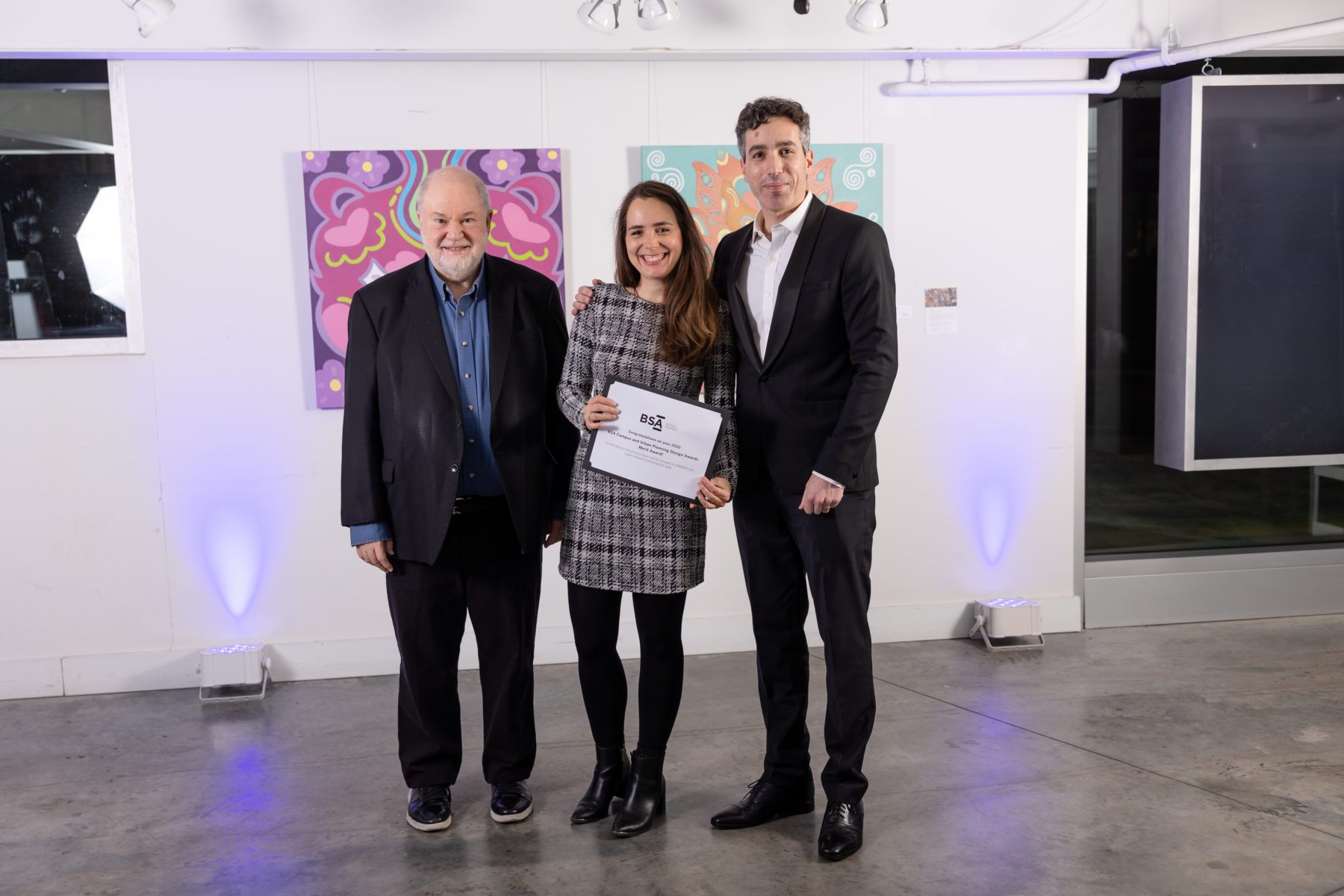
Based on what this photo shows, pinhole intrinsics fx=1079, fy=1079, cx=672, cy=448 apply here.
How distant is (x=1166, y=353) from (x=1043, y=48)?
5.01ft

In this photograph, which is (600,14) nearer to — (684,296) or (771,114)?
(771,114)

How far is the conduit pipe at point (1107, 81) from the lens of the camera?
4652 mm

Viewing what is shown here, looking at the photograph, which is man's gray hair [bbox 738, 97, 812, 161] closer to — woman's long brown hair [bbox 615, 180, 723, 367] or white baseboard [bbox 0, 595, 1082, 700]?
woman's long brown hair [bbox 615, 180, 723, 367]

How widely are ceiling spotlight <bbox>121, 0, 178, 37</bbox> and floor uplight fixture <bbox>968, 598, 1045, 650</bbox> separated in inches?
162

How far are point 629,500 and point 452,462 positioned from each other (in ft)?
1.66

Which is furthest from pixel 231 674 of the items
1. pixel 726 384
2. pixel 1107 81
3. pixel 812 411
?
pixel 1107 81

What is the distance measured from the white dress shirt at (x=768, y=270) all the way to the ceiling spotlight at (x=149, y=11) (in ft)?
8.29

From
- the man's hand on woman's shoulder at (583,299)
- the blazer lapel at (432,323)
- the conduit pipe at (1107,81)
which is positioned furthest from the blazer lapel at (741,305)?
the conduit pipe at (1107,81)

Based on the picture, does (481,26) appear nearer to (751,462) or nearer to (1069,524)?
(751,462)

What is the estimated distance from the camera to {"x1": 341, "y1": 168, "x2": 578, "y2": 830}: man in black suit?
3008mm

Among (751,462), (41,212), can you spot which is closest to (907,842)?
(751,462)

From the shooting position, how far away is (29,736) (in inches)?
160

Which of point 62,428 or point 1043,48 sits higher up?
point 1043,48

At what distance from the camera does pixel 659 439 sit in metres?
2.86
